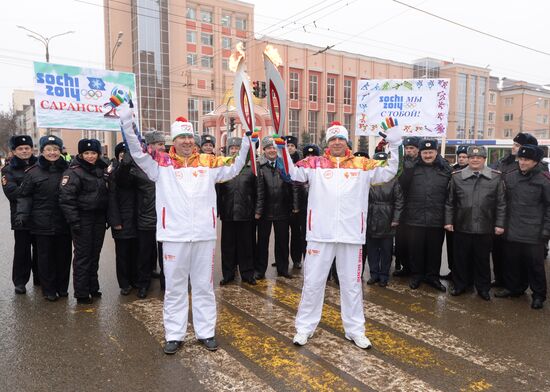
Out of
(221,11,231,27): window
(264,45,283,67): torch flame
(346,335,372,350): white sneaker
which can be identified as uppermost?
(221,11,231,27): window

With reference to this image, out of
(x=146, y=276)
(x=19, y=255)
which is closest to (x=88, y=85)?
(x=19, y=255)

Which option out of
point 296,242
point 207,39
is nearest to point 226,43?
point 207,39

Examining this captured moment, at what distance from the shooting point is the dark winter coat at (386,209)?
5.91m

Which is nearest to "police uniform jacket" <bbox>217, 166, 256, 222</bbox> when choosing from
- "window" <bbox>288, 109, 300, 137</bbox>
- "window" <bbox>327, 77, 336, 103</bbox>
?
"window" <bbox>288, 109, 300, 137</bbox>

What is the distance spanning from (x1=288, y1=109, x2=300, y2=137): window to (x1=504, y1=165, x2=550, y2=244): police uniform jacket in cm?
4554

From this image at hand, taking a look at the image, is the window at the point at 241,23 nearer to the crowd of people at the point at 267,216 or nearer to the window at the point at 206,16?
the window at the point at 206,16

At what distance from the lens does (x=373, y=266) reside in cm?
609

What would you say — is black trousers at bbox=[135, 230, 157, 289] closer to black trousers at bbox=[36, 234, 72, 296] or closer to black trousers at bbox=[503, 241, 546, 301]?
black trousers at bbox=[36, 234, 72, 296]

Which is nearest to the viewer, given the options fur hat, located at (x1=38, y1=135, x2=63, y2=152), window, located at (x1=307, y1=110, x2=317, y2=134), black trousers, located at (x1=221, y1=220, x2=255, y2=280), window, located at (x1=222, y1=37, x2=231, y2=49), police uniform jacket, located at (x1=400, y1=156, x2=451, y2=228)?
fur hat, located at (x1=38, y1=135, x2=63, y2=152)

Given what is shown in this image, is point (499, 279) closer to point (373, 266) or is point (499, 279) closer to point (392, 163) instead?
point (373, 266)

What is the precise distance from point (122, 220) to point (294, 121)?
4653cm

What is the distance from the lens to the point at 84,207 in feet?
16.5

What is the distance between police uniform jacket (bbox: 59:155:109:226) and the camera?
16.1 ft

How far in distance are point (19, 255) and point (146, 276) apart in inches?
65.9
